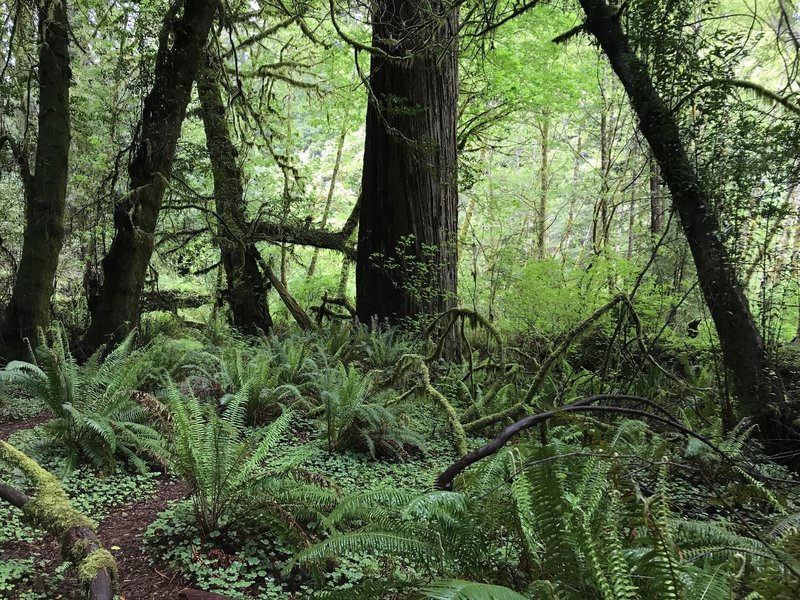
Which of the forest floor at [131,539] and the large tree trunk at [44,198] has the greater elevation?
the large tree trunk at [44,198]

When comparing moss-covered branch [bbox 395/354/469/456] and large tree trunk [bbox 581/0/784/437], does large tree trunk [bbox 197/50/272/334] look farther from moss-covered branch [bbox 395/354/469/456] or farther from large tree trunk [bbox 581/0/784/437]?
large tree trunk [bbox 581/0/784/437]

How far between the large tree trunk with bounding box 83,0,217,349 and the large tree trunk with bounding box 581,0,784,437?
360 cm

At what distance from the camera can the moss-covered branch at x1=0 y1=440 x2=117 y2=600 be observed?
1.42m

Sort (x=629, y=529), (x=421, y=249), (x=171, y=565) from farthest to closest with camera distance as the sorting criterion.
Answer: (x=421, y=249) → (x=171, y=565) → (x=629, y=529)

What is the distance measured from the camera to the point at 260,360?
4.54 meters

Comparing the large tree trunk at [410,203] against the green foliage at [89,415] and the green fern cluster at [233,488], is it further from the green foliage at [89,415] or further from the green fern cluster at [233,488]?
the green fern cluster at [233,488]

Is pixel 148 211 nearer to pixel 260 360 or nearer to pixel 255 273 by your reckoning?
pixel 260 360

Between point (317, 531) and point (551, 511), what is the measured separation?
121cm

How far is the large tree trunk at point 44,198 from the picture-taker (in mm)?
4488

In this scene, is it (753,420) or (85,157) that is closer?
(753,420)

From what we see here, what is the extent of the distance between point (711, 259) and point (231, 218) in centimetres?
539

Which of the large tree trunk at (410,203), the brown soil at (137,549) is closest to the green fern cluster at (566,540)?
the brown soil at (137,549)

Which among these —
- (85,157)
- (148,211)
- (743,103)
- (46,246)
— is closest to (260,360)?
(148,211)

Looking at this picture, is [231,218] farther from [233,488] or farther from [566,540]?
[566,540]
